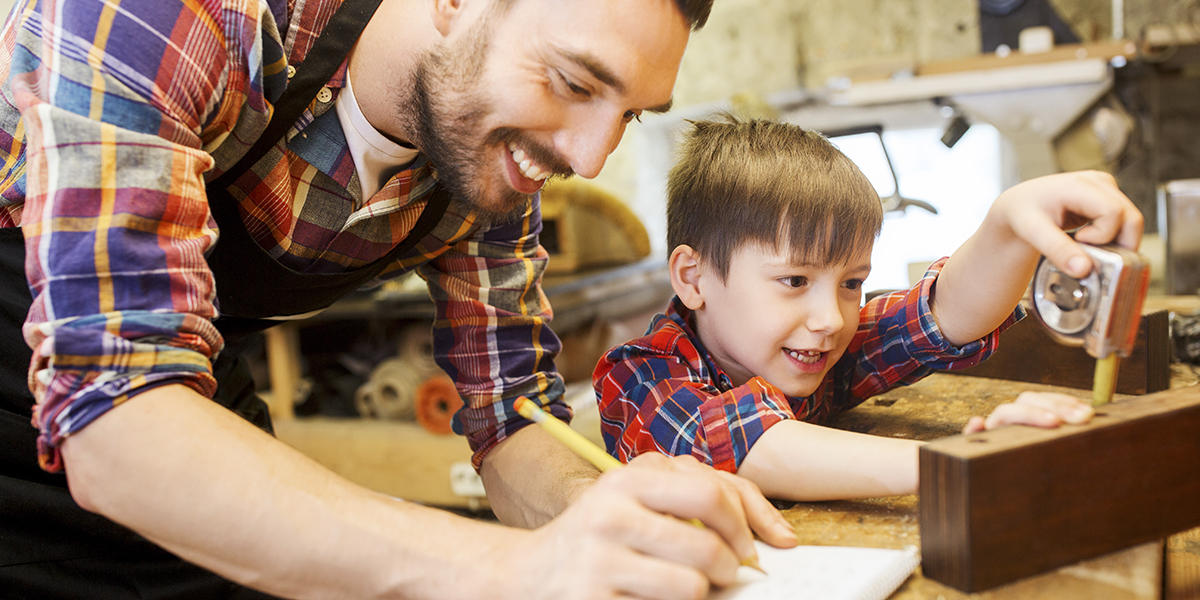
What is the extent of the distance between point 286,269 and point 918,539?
0.76 metres

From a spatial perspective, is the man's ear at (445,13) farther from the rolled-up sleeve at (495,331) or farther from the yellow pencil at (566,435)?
the yellow pencil at (566,435)

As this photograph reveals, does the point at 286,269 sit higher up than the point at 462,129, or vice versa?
the point at 462,129

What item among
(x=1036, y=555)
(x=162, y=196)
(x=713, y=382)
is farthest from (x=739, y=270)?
(x=162, y=196)

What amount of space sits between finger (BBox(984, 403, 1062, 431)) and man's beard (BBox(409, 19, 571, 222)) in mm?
519

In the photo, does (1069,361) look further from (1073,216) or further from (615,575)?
(615,575)

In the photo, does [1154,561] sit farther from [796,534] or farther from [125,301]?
[125,301]

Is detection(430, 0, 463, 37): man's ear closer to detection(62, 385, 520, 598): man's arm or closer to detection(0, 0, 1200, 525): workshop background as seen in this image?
detection(62, 385, 520, 598): man's arm

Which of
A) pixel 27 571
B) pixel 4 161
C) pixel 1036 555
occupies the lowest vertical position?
pixel 27 571

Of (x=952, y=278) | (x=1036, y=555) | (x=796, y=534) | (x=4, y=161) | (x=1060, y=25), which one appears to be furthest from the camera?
(x=1060, y=25)

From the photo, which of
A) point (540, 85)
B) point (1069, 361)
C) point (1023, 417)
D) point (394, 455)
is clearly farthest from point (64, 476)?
point (394, 455)

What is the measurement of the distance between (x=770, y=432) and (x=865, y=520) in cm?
12

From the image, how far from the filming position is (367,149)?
3.29 ft

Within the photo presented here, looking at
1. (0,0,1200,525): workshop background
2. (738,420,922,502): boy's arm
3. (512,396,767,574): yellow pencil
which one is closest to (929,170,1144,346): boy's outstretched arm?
(738,420,922,502): boy's arm

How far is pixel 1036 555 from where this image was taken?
613mm
